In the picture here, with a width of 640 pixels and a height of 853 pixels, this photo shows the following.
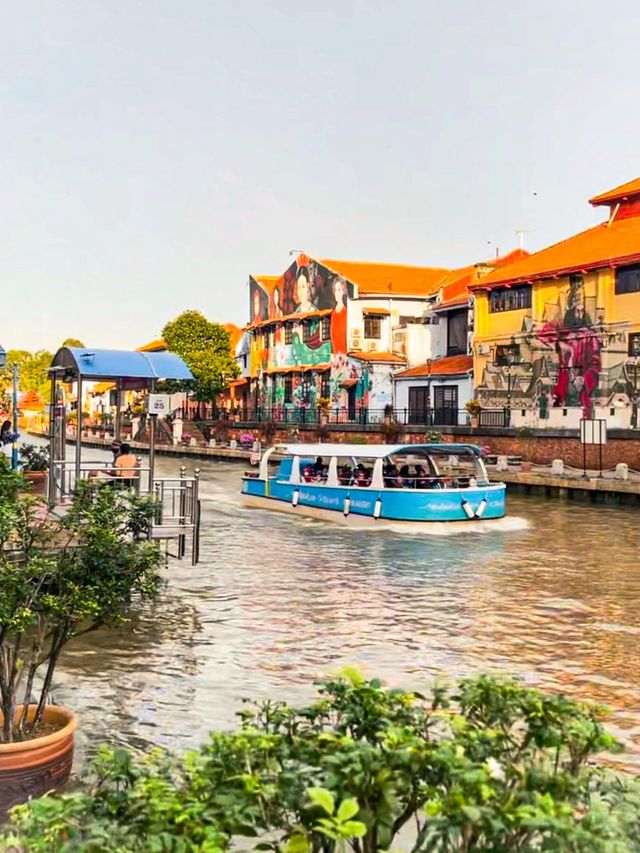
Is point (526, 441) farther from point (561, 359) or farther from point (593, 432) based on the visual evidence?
point (593, 432)

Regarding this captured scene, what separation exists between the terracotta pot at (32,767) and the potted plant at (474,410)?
4386cm

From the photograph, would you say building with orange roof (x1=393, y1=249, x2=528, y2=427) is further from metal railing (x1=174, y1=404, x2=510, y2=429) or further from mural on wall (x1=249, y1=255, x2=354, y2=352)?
mural on wall (x1=249, y1=255, x2=354, y2=352)

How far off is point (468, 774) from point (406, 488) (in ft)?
78.2

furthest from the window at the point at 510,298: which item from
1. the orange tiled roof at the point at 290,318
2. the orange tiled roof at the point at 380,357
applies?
the orange tiled roof at the point at 290,318

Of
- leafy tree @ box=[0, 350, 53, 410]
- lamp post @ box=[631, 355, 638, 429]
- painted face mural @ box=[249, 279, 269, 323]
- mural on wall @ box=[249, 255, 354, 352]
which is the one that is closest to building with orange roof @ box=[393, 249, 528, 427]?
mural on wall @ box=[249, 255, 354, 352]

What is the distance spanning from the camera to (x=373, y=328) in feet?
210

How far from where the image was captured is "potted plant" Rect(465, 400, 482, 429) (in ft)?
161

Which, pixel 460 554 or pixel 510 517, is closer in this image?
pixel 460 554

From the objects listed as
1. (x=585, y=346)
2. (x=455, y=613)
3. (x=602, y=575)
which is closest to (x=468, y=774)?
(x=455, y=613)

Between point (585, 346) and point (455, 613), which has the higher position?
point (585, 346)

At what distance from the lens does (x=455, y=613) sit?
15.1m

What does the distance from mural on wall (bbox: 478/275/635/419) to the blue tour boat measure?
609 inches

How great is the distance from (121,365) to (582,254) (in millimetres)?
34283

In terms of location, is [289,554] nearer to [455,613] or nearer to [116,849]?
[455,613]
